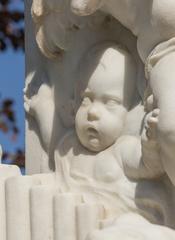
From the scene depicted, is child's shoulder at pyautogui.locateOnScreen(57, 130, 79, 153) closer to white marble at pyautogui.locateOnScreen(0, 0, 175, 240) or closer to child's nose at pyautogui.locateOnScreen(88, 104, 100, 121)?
white marble at pyautogui.locateOnScreen(0, 0, 175, 240)

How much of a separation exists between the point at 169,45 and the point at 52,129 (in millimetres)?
476

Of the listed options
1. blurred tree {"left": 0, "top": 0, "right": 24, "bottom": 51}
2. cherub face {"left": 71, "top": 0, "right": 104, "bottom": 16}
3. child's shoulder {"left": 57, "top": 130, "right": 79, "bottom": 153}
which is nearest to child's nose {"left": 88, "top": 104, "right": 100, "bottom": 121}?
child's shoulder {"left": 57, "top": 130, "right": 79, "bottom": 153}

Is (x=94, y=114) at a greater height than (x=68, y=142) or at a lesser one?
greater

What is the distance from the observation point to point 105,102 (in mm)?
2861

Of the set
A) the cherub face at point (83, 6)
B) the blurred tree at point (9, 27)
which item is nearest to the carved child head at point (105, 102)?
the cherub face at point (83, 6)

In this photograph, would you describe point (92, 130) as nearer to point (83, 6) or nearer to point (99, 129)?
point (99, 129)

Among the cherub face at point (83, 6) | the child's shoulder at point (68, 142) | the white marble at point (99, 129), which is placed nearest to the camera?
the white marble at point (99, 129)

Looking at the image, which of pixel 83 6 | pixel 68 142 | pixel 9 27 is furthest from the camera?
pixel 9 27

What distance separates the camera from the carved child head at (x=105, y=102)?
2842mm

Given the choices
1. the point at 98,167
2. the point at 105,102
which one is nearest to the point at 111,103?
the point at 105,102

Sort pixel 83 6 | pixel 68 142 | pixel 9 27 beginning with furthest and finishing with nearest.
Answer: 1. pixel 9 27
2. pixel 68 142
3. pixel 83 6

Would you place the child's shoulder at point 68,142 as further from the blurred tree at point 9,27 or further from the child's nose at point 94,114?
the blurred tree at point 9,27

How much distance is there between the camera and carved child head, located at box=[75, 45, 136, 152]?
2.84 m

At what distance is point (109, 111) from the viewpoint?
285cm
